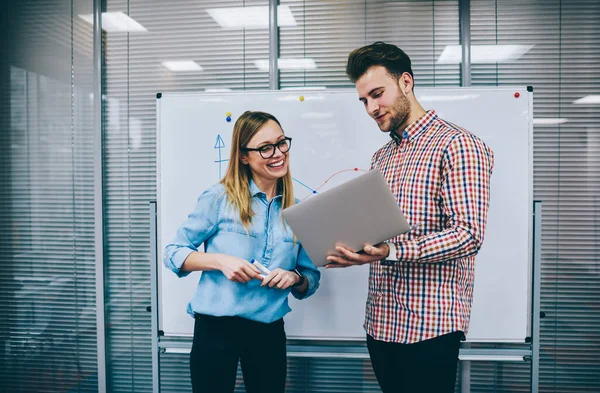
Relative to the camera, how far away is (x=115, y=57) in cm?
202

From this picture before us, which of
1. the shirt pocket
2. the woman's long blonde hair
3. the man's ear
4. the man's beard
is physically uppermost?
the man's ear

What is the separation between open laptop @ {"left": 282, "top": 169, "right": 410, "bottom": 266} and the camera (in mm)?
884

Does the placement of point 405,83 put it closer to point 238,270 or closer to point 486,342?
point 238,270

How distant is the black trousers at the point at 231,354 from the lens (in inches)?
43.9

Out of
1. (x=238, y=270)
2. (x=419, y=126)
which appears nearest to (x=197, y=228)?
(x=238, y=270)

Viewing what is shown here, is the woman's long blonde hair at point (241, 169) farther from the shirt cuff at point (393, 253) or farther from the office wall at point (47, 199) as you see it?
the office wall at point (47, 199)

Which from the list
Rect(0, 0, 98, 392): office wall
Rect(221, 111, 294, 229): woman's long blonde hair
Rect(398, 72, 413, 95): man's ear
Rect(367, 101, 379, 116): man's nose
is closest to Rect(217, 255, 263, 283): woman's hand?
Rect(221, 111, 294, 229): woman's long blonde hair

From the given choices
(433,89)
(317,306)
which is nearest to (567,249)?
(433,89)

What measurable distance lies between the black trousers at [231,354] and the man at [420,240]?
319 millimetres

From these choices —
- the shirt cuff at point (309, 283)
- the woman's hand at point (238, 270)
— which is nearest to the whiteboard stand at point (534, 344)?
the shirt cuff at point (309, 283)

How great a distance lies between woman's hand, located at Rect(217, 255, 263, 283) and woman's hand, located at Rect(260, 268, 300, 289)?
0.08ft

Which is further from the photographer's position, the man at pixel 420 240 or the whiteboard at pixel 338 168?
the whiteboard at pixel 338 168

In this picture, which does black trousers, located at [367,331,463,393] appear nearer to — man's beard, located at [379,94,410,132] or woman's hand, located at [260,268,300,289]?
woman's hand, located at [260,268,300,289]

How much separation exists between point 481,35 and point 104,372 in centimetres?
267
